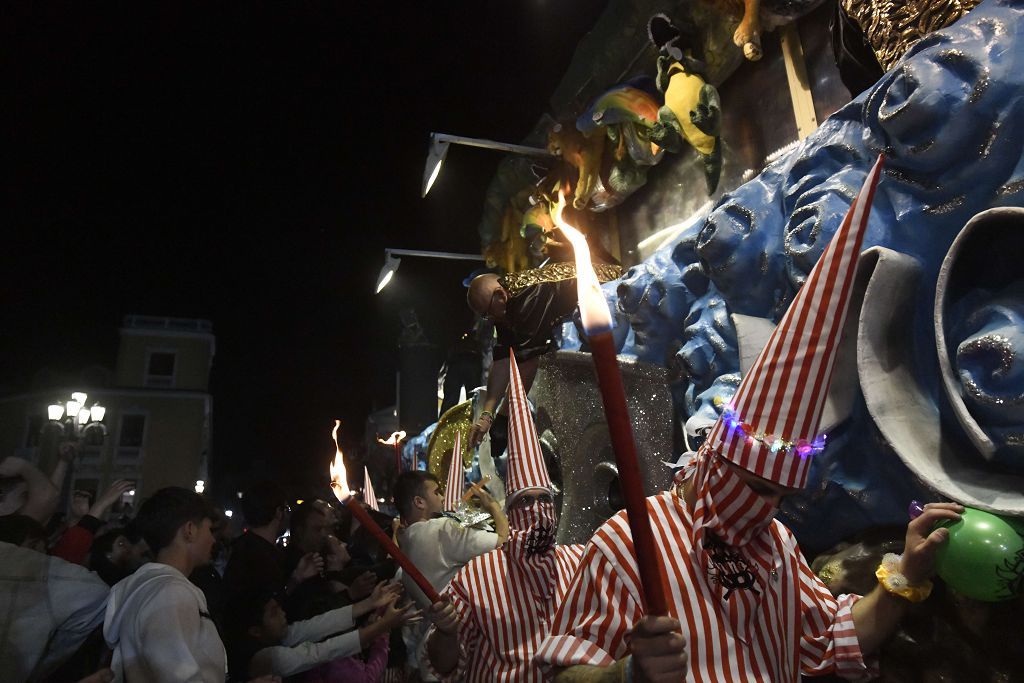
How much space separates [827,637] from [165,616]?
2.37 meters

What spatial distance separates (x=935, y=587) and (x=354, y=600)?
3.71 metres

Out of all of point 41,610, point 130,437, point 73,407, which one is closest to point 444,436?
point 73,407

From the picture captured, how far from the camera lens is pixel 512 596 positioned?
3145 mm

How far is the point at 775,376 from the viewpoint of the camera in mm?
1639

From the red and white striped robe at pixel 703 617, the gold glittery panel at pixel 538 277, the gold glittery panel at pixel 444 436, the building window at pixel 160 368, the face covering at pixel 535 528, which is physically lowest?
the red and white striped robe at pixel 703 617

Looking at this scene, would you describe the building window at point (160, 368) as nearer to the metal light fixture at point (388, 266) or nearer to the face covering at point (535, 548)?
the metal light fixture at point (388, 266)

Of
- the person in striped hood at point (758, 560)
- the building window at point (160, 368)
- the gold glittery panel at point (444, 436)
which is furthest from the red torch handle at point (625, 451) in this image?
the building window at point (160, 368)

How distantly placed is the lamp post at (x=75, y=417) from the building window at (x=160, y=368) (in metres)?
23.4

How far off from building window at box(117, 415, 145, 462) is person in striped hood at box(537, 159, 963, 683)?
31.8 metres

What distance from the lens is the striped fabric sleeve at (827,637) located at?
1.84 metres

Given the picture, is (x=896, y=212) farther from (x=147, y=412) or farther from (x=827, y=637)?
(x=147, y=412)

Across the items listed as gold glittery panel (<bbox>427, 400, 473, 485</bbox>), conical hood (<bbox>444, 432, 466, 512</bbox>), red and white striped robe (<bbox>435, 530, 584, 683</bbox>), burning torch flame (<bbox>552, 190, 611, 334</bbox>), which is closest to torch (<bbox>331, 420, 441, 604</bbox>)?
red and white striped robe (<bbox>435, 530, 584, 683</bbox>)

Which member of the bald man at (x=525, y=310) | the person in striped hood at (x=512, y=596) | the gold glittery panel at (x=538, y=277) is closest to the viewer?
the person in striped hood at (x=512, y=596)

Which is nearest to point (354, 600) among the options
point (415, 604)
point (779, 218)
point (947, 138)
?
point (415, 604)
